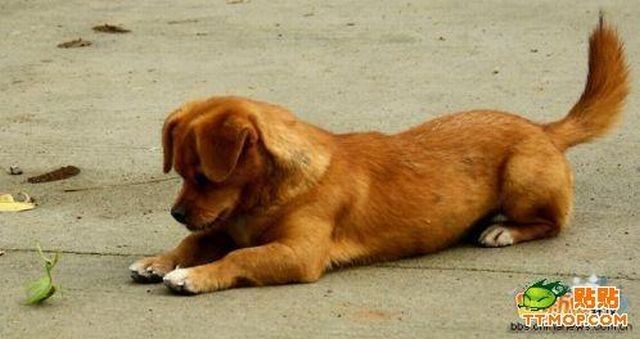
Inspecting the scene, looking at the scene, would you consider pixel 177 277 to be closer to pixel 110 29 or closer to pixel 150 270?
pixel 150 270

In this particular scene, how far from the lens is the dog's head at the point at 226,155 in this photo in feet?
16.9

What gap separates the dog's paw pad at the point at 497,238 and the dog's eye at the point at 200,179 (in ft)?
4.26

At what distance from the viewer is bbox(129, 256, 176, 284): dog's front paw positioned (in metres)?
5.40

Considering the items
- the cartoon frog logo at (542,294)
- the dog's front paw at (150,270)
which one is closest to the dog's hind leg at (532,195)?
the cartoon frog logo at (542,294)

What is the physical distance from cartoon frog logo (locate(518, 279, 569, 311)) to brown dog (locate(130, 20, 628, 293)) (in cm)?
62

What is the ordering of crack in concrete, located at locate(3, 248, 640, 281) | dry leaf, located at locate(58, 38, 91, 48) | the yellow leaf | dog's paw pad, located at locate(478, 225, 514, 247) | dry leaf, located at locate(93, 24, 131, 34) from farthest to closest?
dry leaf, located at locate(93, 24, 131, 34), dry leaf, located at locate(58, 38, 91, 48), the yellow leaf, dog's paw pad, located at locate(478, 225, 514, 247), crack in concrete, located at locate(3, 248, 640, 281)

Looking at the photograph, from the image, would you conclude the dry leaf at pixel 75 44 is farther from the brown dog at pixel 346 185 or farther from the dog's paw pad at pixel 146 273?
the dog's paw pad at pixel 146 273

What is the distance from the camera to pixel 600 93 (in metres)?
6.35

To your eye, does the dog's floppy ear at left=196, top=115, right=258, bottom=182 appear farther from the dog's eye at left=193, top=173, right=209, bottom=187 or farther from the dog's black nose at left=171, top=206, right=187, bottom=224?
the dog's black nose at left=171, top=206, right=187, bottom=224

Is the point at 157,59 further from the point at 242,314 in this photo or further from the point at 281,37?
the point at 242,314

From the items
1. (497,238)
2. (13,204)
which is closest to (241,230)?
(497,238)

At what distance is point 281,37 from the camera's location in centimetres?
1075

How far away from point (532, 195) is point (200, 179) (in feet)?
4.90

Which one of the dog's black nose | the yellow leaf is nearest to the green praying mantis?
the dog's black nose
